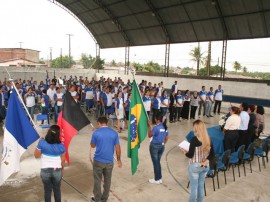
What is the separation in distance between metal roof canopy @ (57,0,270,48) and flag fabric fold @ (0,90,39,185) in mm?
17562

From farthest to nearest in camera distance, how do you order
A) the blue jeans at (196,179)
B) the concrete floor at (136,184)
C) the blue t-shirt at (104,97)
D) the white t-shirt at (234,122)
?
the blue t-shirt at (104,97)
the white t-shirt at (234,122)
the concrete floor at (136,184)
the blue jeans at (196,179)

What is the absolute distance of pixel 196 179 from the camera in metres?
4.56

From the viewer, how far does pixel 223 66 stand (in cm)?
2097

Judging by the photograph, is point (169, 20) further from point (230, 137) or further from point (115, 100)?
point (230, 137)

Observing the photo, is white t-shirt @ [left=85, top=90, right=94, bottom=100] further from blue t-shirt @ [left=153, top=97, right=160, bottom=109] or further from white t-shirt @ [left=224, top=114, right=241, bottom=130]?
white t-shirt @ [left=224, top=114, right=241, bottom=130]

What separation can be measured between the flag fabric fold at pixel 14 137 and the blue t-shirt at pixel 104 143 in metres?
1.08

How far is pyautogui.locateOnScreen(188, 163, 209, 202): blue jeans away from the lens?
4500 millimetres

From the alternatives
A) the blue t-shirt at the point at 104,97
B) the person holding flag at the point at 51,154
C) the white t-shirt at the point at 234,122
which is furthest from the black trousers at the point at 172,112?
the person holding flag at the point at 51,154

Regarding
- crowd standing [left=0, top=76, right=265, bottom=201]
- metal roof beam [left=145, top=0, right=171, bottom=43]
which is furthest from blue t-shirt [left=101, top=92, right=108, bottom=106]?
metal roof beam [left=145, top=0, right=171, bottom=43]

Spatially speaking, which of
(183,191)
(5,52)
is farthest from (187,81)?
(5,52)

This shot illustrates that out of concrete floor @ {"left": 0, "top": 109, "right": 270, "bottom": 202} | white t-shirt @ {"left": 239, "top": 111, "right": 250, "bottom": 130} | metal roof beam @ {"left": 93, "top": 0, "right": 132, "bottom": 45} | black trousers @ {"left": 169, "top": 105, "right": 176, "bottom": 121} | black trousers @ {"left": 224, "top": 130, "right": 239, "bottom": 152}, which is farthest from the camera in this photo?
metal roof beam @ {"left": 93, "top": 0, "right": 132, "bottom": 45}

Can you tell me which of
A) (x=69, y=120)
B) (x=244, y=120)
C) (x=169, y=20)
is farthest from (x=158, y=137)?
(x=169, y=20)

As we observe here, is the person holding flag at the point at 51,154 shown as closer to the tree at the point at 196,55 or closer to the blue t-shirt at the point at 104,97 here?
the blue t-shirt at the point at 104,97

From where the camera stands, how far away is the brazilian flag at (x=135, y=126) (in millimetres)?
5695
